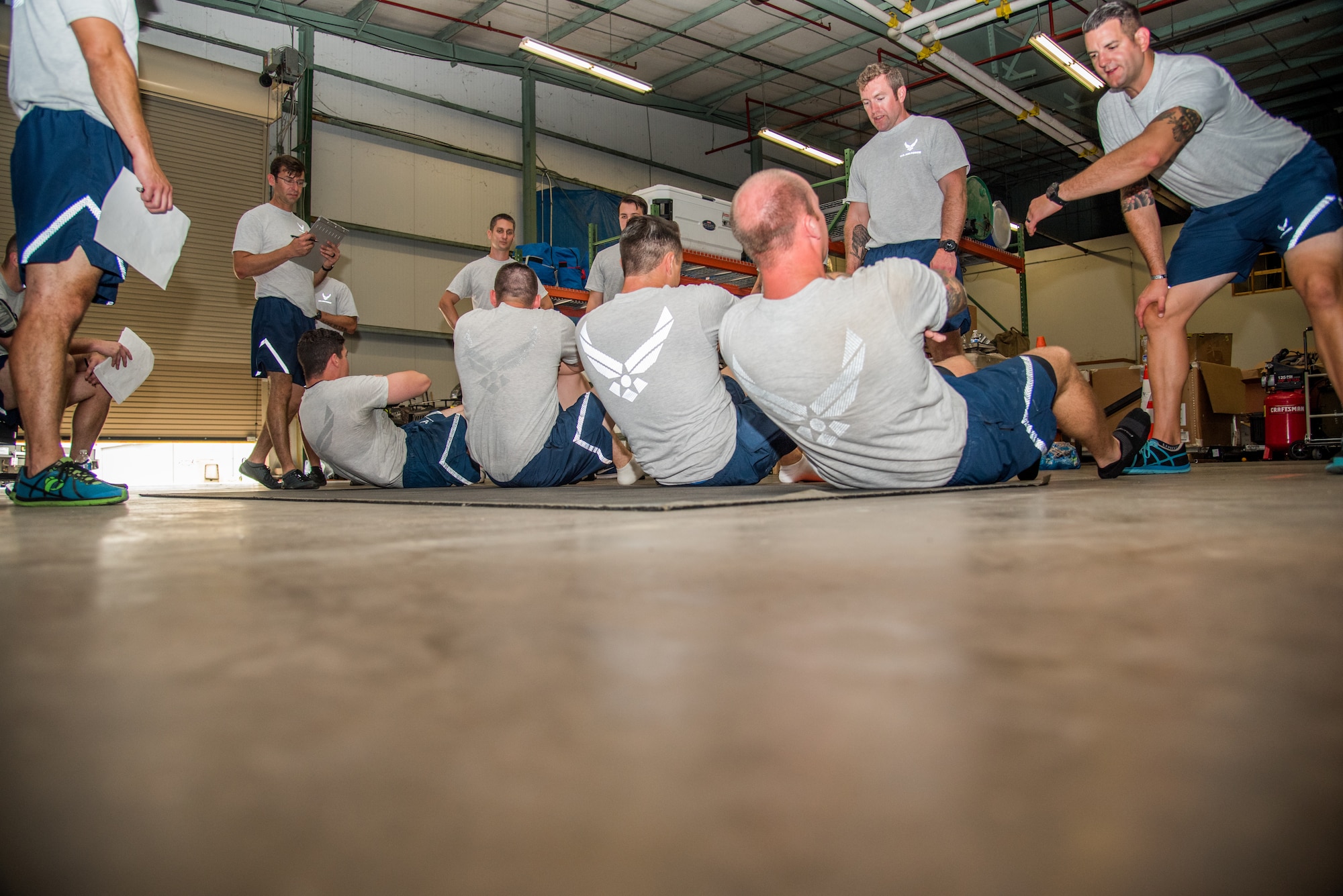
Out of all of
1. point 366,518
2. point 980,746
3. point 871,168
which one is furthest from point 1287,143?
point 980,746

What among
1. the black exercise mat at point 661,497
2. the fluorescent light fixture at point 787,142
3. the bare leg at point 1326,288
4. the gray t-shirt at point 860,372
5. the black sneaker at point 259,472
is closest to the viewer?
the black exercise mat at point 661,497

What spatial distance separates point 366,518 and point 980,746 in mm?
1434

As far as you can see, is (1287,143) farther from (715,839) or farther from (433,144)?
(433,144)

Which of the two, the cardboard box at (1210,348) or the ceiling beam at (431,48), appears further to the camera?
the ceiling beam at (431,48)

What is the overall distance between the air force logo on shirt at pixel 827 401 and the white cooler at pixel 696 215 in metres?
5.30

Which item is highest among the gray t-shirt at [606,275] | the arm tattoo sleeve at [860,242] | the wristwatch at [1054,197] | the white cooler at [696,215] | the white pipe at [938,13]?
the white pipe at [938,13]

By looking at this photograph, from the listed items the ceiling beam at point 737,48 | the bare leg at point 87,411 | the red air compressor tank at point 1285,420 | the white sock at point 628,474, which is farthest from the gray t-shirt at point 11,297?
the ceiling beam at point 737,48

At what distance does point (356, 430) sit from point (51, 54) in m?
1.56

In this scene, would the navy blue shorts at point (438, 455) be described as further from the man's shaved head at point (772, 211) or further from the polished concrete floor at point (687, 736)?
the polished concrete floor at point (687, 736)

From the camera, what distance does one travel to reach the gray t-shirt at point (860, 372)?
74.6 inches

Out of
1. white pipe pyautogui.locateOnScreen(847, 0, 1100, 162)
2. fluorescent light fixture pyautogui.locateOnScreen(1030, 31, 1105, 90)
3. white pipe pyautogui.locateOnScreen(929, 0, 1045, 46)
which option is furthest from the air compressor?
white pipe pyautogui.locateOnScreen(929, 0, 1045, 46)

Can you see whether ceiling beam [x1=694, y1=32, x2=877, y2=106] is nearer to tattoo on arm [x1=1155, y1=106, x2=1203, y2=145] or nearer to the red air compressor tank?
the red air compressor tank

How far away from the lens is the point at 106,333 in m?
8.30

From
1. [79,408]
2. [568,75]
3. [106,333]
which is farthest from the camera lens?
[568,75]
